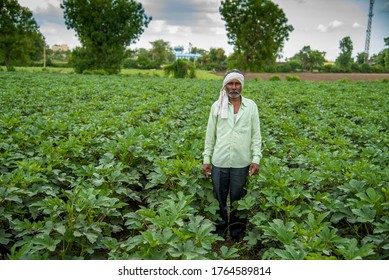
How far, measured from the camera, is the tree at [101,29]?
37.9m

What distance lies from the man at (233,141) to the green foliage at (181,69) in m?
31.7

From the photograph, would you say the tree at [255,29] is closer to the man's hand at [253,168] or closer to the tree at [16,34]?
the tree at [16,34]

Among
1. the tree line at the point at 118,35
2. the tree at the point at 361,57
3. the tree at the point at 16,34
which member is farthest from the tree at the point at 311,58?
the tree at the point at 16,34

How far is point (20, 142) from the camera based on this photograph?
435 cm

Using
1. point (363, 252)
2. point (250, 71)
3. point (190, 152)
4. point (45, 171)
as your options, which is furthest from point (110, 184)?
point (250, 71)

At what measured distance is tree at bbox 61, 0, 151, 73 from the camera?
37.9 metres

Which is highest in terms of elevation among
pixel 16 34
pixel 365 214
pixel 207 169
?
pixel 16 34

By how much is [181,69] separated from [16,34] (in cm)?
1865

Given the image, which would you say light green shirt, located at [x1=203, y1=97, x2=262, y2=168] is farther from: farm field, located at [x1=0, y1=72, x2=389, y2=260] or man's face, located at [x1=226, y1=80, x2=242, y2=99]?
farm field, located at [x1=0, y1=72, x2=389, y2=260]

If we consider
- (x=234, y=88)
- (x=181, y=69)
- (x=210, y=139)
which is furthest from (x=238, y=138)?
(x=181, y=69)

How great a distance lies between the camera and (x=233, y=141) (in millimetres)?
3033

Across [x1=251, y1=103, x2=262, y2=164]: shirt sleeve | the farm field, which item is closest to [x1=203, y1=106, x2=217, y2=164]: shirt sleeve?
the farm field

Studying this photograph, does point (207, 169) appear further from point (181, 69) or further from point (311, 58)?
point (311, 58)

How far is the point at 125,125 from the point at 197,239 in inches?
176
